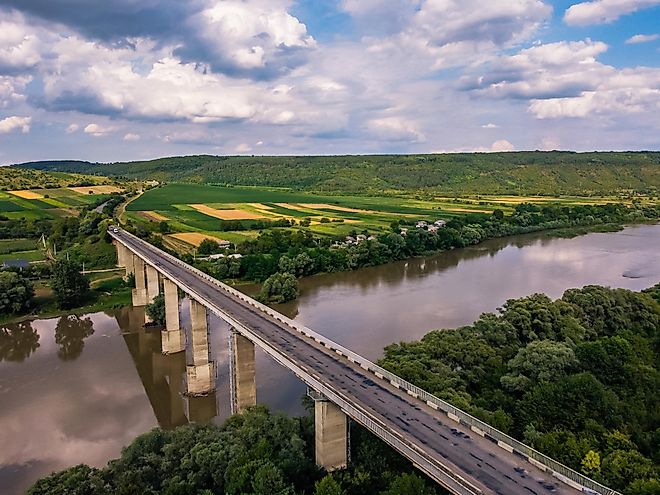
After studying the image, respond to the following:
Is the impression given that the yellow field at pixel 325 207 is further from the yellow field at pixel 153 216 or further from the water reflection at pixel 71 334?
the water reflection at pixel 71 334

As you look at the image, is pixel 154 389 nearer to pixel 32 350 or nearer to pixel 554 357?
pixel 32 350

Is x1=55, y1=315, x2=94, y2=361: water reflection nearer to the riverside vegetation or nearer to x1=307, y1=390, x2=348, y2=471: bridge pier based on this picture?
the riverside vegetation

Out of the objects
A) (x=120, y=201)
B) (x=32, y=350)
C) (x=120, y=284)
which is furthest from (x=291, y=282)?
(x=120, y=201)

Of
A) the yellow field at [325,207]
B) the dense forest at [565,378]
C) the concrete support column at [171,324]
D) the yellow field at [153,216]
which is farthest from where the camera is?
the yellow field at [325,207]

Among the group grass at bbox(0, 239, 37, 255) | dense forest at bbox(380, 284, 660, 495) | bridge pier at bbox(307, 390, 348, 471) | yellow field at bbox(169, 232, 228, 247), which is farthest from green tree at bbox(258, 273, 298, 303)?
grass at bbox(0, 239, 37, 255)

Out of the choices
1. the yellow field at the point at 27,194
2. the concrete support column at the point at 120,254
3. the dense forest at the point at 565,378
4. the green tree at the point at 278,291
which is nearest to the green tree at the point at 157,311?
the green tree at the point at 278,291

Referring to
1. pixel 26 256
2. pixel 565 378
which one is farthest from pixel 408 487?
pixel 26 256

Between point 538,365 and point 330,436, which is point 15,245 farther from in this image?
point 538,365
